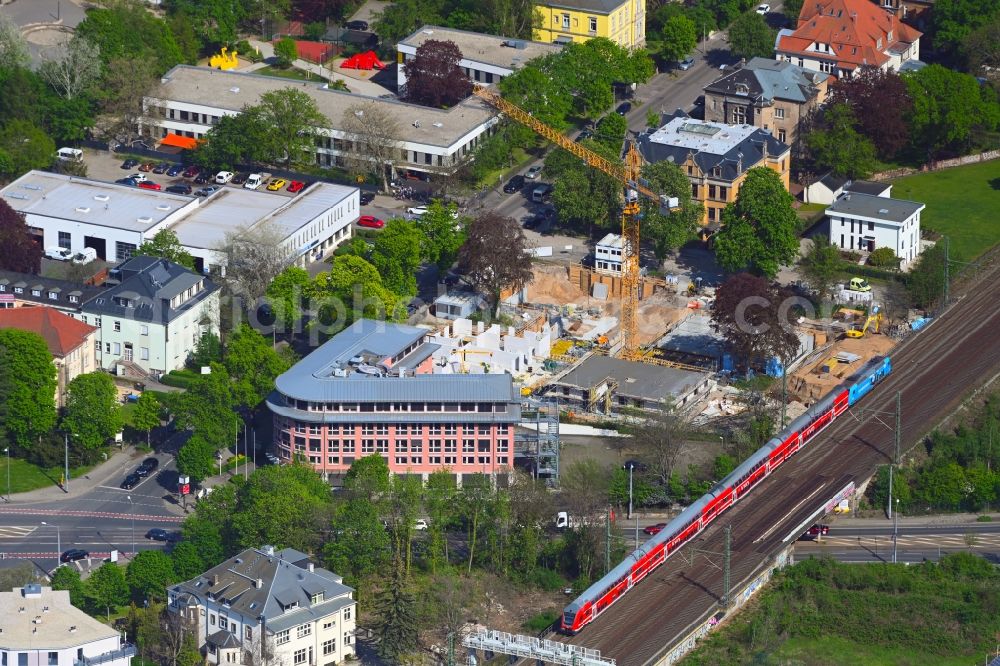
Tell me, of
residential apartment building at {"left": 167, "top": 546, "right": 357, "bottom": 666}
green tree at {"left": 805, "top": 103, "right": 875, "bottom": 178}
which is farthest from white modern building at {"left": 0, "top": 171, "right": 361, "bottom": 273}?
residential apartment building at {"left": 167, "top": 546, "right": 357, "bottom": 666}

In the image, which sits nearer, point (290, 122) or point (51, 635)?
point (51, 635)

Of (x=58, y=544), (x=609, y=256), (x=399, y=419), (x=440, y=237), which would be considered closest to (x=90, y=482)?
(x=58, y=544)

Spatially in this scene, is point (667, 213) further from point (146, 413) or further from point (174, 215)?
point (146, 413)

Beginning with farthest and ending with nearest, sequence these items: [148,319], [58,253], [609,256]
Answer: [58,253] → [609,256] → [148,319]

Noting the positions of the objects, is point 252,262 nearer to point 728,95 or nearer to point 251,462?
point 251,462

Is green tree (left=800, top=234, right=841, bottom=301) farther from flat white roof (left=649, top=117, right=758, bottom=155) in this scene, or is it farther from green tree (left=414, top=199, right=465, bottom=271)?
green tree (left=414, top=199, right=465, bottom=271)
